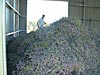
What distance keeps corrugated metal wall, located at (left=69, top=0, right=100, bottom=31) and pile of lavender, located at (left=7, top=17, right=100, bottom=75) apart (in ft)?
28.0

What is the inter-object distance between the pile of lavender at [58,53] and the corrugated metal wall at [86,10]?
28.0 feet

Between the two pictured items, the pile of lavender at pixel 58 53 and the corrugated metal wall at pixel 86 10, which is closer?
the pile of lavender at pixel 58 53

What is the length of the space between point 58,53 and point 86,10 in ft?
32.0

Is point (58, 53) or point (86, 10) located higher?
point (86, 10)

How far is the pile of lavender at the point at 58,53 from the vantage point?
336 cm

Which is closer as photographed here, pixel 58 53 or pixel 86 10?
pixel 58 53

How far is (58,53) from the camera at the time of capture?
3.51m

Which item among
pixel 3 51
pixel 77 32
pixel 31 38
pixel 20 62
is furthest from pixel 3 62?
pixel 77 32

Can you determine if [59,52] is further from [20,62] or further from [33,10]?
[33,10]

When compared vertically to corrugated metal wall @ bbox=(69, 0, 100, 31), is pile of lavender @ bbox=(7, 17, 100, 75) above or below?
below

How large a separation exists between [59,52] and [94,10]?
9.86 m

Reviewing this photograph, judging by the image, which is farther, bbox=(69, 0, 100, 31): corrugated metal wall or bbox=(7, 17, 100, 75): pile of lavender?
bbox=(69, 0, 100, 31): corrugated metal wall

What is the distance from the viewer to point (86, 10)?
12.9 metres

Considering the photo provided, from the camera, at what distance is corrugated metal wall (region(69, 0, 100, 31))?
505 inches
